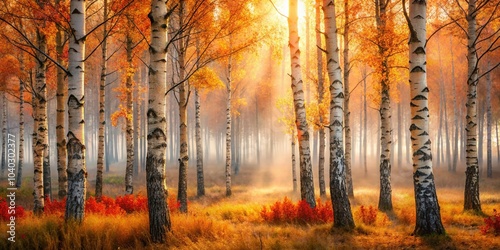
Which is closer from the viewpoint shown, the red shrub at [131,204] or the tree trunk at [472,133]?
the red shrub at [131,204]

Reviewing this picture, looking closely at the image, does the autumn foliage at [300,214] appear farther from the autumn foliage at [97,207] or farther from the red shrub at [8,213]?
the red shrub at [8,213]

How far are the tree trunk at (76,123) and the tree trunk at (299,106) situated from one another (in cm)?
491

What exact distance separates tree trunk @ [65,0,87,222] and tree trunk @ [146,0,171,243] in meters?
1.41

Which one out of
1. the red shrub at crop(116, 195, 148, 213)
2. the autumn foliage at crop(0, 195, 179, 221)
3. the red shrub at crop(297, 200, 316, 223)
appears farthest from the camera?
the red shrub at crop(116, 195, 148, 213)

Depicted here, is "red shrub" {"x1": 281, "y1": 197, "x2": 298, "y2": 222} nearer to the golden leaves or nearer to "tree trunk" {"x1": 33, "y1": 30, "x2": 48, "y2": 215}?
the golden leaves

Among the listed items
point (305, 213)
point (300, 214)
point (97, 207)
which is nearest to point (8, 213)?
point (97, 207)

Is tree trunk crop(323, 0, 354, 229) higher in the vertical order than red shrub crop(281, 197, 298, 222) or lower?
higher

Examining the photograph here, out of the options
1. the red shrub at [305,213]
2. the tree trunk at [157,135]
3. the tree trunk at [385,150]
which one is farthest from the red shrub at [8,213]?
the tree trunk at [385,150]

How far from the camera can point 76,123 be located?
5.95 metres

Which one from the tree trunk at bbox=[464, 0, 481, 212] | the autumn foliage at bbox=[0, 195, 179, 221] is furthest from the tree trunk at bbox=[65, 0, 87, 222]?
the tree trunk at bbox=[464, 0, 481, 212]

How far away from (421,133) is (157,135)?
4.77m

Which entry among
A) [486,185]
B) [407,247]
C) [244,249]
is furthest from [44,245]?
[486,185]

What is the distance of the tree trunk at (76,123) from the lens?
5.89 metres

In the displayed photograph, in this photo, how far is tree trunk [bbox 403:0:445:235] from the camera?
19.4 ft
